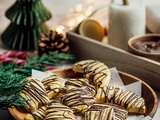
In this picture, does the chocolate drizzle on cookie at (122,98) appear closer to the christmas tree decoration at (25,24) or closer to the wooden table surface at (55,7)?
the christmas tree decoration at (25,24)

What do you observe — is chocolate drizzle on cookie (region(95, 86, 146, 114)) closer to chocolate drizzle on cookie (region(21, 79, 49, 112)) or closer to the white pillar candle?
chocolate drizzle on cookie (region(21, 79, 49, 112))

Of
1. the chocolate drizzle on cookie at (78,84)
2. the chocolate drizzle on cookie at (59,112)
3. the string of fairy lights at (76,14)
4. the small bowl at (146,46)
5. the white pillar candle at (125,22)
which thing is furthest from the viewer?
the string of fairy lights at (76,14)

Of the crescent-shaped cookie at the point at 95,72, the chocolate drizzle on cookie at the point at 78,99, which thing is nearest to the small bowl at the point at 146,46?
the crescent-shaped cookie at the point at 95,72

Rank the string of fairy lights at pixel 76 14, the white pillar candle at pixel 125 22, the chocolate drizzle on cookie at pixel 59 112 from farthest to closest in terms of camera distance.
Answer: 1. the string of fairy lights at pixel 76 14
2. the white pillar candle at pixel 125 22
3. the chocolate drizzle on cookie at pixel 59 112

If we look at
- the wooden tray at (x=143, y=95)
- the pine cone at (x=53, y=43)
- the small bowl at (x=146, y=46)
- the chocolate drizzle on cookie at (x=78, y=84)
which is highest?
the small bowl at (x=146, y=46)

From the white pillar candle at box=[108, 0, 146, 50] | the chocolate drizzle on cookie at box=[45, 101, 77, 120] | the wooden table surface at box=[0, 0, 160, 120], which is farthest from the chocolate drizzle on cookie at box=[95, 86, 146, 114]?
the wooden table surface at box=[0, 0, 160, 120]

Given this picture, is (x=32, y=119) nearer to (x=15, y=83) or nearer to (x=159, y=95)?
(x=15, y=83)

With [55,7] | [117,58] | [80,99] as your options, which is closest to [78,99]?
[80,99]
